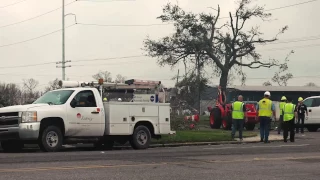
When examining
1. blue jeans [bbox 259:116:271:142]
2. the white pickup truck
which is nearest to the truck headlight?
the white pickup truck

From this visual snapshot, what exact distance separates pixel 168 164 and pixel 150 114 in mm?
5492

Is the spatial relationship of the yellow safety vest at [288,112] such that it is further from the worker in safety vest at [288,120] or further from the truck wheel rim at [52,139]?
the truck wheel rim at [52,139]

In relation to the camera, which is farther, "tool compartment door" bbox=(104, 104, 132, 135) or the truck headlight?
"tool compartment door" bbox=(104, 104, 132, 135)

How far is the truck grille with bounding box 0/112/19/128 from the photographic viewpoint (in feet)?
46.6

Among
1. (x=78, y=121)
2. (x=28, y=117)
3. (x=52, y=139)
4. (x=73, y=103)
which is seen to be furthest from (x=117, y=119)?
(x=28, y=117)

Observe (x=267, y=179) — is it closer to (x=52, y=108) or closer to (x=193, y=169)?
(x=193, y=169)

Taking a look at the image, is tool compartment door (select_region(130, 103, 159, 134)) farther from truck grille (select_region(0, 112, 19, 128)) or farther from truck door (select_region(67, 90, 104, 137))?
truck grille (select_region(0, 112, 19, 128))

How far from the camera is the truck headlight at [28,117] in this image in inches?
554

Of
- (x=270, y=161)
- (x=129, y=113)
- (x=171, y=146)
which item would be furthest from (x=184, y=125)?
(x=270, y=161)

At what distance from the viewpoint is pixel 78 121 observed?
49.4 ft

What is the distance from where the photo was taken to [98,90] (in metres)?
16.2

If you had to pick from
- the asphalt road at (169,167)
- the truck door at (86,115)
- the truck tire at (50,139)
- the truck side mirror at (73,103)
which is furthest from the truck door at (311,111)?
the truck tire at (50,139)

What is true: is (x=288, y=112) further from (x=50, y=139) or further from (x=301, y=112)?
(x=50, y=139)

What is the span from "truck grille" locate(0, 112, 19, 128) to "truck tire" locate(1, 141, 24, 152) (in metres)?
0.86
